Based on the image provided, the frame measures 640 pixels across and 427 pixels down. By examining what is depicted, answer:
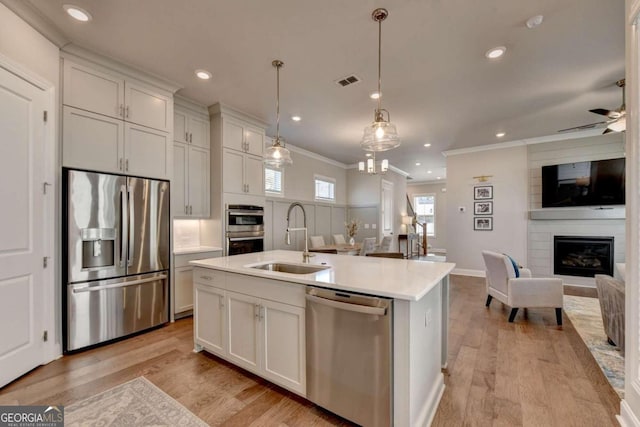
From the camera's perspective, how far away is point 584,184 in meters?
5.07

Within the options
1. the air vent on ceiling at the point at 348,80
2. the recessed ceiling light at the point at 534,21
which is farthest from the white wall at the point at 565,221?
the air vent on ceiling at the point at 348,80

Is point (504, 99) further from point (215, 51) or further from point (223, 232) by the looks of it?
point (223, 232)

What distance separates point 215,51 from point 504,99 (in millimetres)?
3813

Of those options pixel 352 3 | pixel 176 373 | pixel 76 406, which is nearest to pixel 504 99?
pixel 352 3

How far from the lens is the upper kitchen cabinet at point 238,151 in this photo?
4129 mm

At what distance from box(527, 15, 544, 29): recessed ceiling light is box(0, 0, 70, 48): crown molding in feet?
13.4

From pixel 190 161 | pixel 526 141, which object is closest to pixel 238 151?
pixel 190 161

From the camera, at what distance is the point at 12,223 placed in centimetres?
218

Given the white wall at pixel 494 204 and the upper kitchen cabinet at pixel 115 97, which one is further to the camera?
the white wall at pixel 494 204

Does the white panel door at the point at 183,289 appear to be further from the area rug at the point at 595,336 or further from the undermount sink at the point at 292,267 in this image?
the area rug at the point at 595,336

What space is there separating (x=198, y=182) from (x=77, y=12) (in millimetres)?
2222

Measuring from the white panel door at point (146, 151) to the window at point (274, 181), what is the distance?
2.35 m

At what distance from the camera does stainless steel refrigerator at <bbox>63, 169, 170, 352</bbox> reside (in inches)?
105

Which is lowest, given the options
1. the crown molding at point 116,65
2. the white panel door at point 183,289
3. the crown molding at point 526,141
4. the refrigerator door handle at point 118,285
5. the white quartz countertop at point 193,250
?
the white panel door at point 183,289
